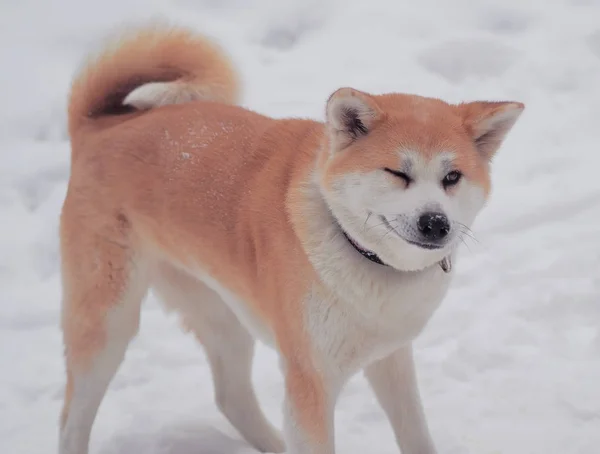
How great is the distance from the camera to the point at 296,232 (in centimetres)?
218

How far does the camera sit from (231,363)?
297 cm

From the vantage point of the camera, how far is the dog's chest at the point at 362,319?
2.12m

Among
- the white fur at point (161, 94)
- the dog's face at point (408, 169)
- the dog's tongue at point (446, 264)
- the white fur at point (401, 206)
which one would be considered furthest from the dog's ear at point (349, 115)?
the white fur at point (161, 94)

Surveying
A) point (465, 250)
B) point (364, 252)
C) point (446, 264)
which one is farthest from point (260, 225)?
point (465, 250)

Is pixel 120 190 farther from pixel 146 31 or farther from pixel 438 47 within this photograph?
pixel 438 47

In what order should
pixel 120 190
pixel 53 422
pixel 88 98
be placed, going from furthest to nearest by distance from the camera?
pixel 53 422
pixel 88 98
pixel 120 190

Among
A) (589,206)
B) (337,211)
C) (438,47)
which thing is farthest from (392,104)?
(438,47)

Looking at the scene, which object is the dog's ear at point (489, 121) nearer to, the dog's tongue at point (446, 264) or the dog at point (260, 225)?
the dog at point (260, 225)

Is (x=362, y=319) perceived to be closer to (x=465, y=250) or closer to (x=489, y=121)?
(x=489, y=121)

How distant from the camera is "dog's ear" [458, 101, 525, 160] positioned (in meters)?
2.06

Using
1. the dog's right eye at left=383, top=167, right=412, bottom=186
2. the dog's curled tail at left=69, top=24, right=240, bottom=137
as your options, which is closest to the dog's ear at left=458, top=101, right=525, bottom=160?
the dog's right eye at left=383, top=167, right=412, bottom=186

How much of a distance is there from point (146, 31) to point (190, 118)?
→ 499 millimetres

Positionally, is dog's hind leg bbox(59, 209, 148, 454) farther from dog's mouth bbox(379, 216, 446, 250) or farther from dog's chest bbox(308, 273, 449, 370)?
dog's mouth bbox(379, 216, 446, 250)

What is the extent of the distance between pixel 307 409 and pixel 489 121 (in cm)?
98
